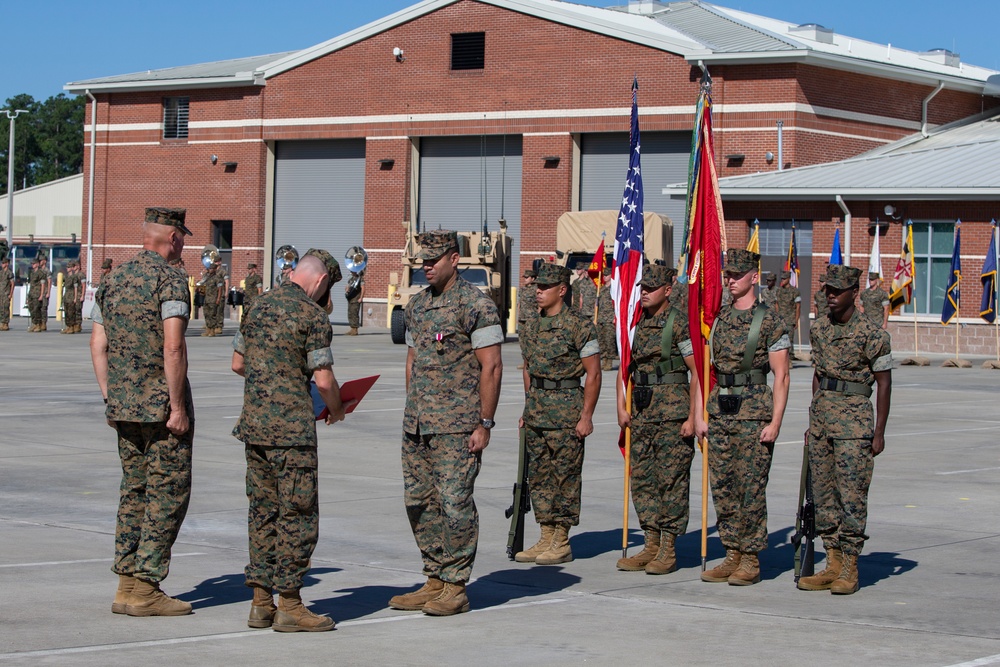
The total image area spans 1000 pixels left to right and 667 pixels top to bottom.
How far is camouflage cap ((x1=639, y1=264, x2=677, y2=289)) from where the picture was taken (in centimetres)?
970

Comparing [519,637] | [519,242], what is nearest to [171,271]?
[519,637]

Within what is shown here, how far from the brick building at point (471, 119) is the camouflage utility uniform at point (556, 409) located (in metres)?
30.5

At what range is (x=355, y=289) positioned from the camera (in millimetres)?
39500

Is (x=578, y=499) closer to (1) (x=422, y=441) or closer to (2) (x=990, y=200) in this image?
(1) (x=422, y=441)

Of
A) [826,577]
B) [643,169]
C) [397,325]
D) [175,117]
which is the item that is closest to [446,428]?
[826,577]

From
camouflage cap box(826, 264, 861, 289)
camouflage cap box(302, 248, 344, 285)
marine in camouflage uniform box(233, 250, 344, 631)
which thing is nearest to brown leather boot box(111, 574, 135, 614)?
marine in camouflage uniform box(233, 250, 344, 631)

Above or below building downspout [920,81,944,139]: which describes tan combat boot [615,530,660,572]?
below

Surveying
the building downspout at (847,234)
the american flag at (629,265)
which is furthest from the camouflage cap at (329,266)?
the building downspout at (847,234)

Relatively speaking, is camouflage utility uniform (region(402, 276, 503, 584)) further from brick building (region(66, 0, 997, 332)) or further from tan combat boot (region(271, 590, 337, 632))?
brick building (region(66, 0, 997, 332))

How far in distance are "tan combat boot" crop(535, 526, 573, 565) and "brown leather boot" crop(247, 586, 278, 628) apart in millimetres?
2440

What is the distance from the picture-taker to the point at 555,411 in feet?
31.4

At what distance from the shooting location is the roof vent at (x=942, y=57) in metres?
55.1

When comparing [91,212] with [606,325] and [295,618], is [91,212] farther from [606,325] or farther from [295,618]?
[295,618]

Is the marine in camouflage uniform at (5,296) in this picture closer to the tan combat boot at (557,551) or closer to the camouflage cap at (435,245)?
the tan combat boot at (557,551)
